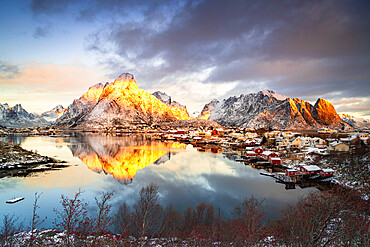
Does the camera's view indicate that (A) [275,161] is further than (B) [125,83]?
No

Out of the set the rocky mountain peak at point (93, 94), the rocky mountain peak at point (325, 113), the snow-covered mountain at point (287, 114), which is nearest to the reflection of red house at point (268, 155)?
the snow-covered mountain at point (287, 114)

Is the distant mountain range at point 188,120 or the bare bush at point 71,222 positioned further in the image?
the distant mountain range at point 188,120

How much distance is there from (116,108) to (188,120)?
5851 centimetres

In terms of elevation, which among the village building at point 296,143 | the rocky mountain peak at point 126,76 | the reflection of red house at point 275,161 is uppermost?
the rocky mountain peak at point 126,76

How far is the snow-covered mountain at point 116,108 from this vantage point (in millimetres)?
148500

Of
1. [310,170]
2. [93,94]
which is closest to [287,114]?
[310,170]

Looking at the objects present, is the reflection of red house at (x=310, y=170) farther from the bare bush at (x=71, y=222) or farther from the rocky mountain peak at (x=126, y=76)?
the rocky mountain peak at (x=126, y=76)

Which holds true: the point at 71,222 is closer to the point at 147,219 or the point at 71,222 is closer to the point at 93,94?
the point at 147,219

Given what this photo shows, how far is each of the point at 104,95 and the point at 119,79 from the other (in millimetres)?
20352

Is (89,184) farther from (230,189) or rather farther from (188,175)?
(230,189)

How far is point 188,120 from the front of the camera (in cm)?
16238

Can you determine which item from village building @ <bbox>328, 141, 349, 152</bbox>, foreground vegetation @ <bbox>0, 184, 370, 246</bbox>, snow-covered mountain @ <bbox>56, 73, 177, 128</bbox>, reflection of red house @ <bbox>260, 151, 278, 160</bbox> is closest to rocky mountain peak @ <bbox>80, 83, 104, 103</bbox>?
snow-covered mountain @ <bbox>56, 73, 177, 128</bbox>

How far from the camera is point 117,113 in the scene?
149750 mm

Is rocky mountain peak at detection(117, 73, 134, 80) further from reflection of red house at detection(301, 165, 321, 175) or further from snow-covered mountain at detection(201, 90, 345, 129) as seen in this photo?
reflection of red house at detection(301, 165, 321, 175)
